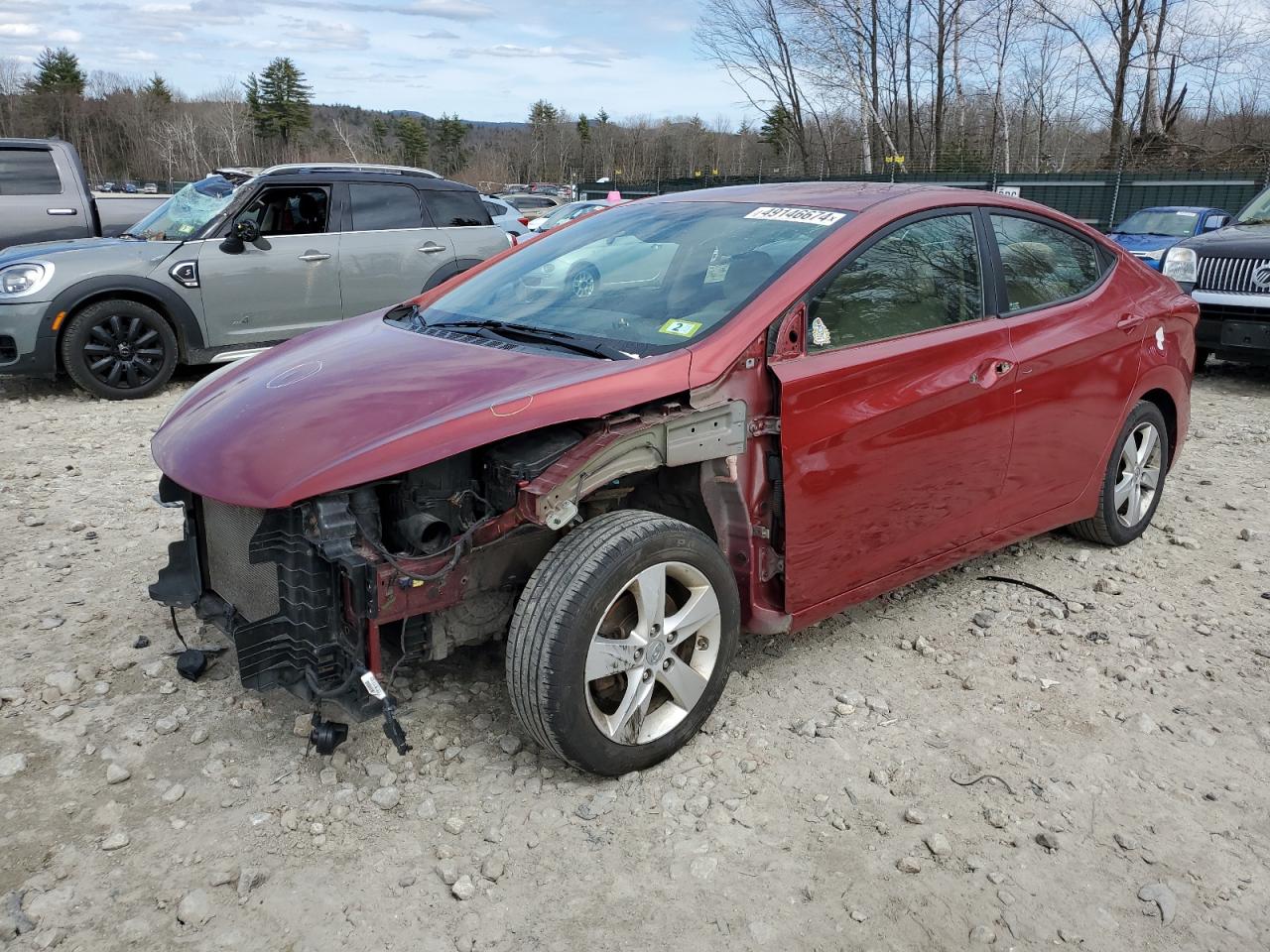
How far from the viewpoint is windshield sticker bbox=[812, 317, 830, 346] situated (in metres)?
3.10

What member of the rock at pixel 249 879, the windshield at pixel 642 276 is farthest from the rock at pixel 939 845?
the rock at pixel 249 879

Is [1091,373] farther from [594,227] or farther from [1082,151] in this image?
[1082,151]

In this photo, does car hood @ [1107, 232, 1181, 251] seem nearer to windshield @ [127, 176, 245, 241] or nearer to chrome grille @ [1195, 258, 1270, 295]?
chrome grille @ [1195, 258, 1270, 295]

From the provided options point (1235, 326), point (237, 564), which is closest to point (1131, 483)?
point (237, 564)

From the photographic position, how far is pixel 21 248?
7793 millimetres

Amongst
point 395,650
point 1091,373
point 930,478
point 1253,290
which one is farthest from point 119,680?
point 1253,290

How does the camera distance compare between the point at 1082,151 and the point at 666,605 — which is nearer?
the point at 666,605

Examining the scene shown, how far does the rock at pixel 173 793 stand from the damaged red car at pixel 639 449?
15.9 inches

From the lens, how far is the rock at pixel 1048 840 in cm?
263

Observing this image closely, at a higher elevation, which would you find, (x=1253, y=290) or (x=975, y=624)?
(x=1253, y=290)

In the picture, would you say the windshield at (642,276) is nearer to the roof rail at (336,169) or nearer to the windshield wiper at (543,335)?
the windshield wiper at (543,335)

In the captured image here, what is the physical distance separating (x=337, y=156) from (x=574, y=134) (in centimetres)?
3431

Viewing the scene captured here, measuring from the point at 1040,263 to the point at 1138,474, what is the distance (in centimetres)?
129

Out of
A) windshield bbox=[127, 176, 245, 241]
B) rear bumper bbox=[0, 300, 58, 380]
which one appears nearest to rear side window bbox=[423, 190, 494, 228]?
windshield bbox=[127, 176, 245, 241]
